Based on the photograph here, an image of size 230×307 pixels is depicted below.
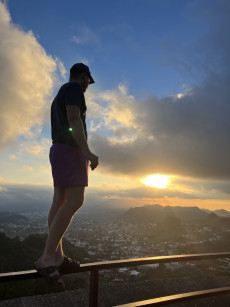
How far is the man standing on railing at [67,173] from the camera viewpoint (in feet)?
5.72

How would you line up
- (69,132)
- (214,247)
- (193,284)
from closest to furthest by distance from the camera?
(69,132) < (193,284) < (214,247)

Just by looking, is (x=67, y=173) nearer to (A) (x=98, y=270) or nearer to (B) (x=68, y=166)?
(B) (x=68, y=166)

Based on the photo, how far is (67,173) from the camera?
179 centimetres

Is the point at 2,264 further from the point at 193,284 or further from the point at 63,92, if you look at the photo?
the point at 63,92

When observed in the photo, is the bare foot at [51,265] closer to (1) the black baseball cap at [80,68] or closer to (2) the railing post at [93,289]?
(2) the railing post at [93,289]

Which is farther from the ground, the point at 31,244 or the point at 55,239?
the point at 55,239

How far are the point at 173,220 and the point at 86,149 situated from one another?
81626 millimetres

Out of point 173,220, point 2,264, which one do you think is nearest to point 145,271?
point 2,264

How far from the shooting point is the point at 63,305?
358cm

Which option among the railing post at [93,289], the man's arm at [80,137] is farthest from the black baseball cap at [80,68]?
the railing post at [93,289]

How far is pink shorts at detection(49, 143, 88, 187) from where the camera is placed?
5.84ft

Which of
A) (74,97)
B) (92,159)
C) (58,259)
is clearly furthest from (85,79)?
(58,259)

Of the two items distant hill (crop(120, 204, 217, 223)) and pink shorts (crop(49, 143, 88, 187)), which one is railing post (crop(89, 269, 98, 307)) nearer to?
pink shorts (crop(49, 143, 88, 187))

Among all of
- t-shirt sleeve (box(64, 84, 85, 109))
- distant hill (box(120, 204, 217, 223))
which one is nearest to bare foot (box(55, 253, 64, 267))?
t-shirt sleeve (box(64, 84, 85, 109))
